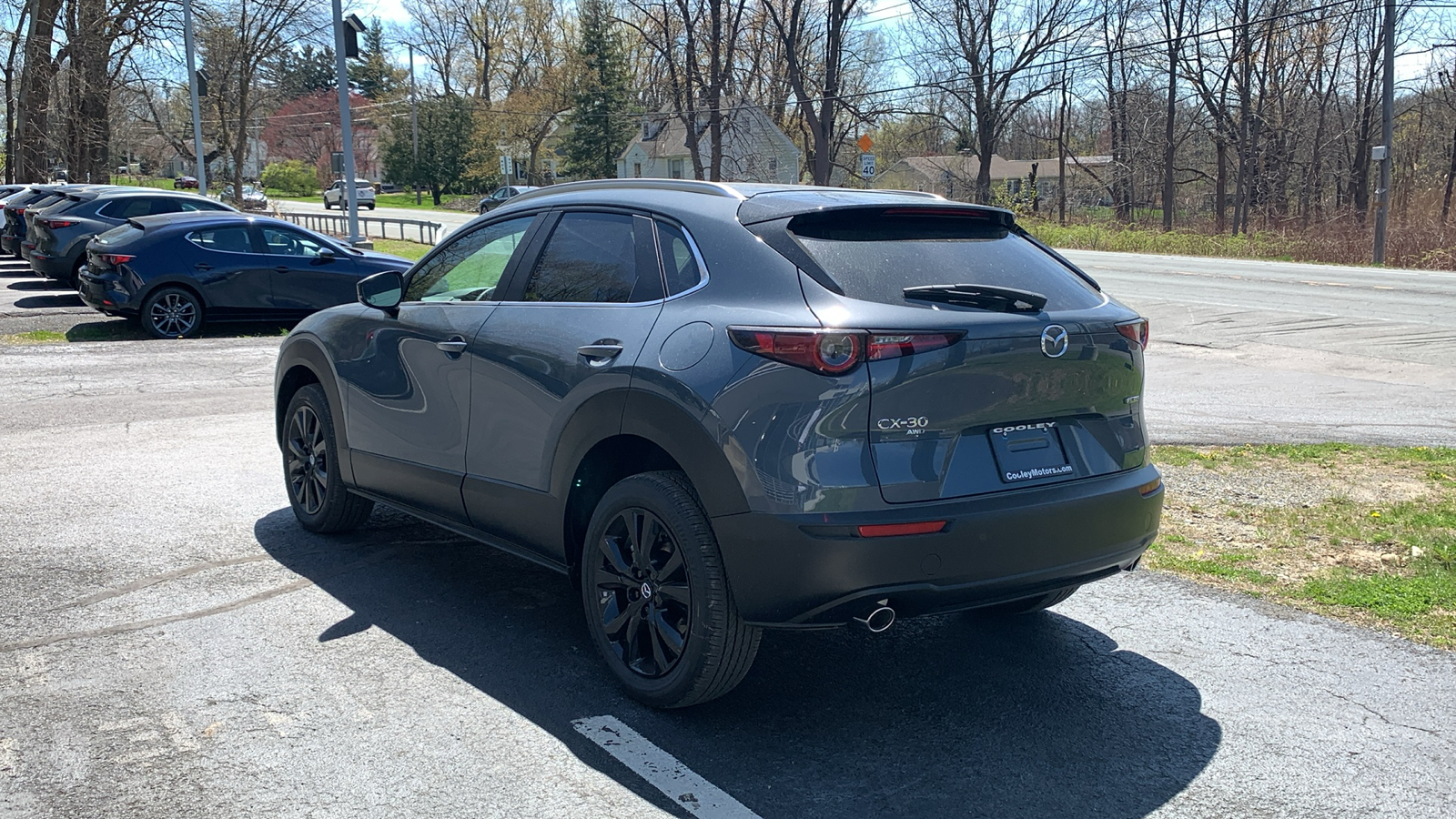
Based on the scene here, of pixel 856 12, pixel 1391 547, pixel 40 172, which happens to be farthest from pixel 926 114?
pixel 1391 547

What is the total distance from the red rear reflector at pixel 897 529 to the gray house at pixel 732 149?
44560 mm

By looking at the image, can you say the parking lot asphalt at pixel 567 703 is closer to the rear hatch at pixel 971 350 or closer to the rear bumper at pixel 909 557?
the rear bumper at pixel 909 557

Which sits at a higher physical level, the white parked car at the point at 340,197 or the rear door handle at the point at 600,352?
the white parked car at the point at 340,197

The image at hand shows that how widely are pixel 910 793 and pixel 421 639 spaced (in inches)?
85.1

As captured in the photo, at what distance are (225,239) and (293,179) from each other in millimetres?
81530

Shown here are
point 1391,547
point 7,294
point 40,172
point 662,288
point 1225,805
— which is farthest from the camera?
point 40,172

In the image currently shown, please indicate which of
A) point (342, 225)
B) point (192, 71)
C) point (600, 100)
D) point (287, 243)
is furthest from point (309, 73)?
point (287, 243)

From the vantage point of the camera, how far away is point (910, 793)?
139 inches

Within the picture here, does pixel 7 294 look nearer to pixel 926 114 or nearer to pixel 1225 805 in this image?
pixel 1225 805

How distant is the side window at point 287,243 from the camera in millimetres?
15164

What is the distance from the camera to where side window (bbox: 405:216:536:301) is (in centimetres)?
516

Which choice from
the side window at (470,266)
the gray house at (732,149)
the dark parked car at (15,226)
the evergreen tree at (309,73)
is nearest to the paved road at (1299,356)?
the side window at (470,266)

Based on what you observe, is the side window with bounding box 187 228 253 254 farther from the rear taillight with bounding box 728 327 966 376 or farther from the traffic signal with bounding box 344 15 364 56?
the rear taillight with bounding box 728 327 966 376

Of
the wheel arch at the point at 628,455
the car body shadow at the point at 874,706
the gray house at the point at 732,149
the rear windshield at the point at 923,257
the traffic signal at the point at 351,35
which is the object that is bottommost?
the car body shadow at the point at 874,706
